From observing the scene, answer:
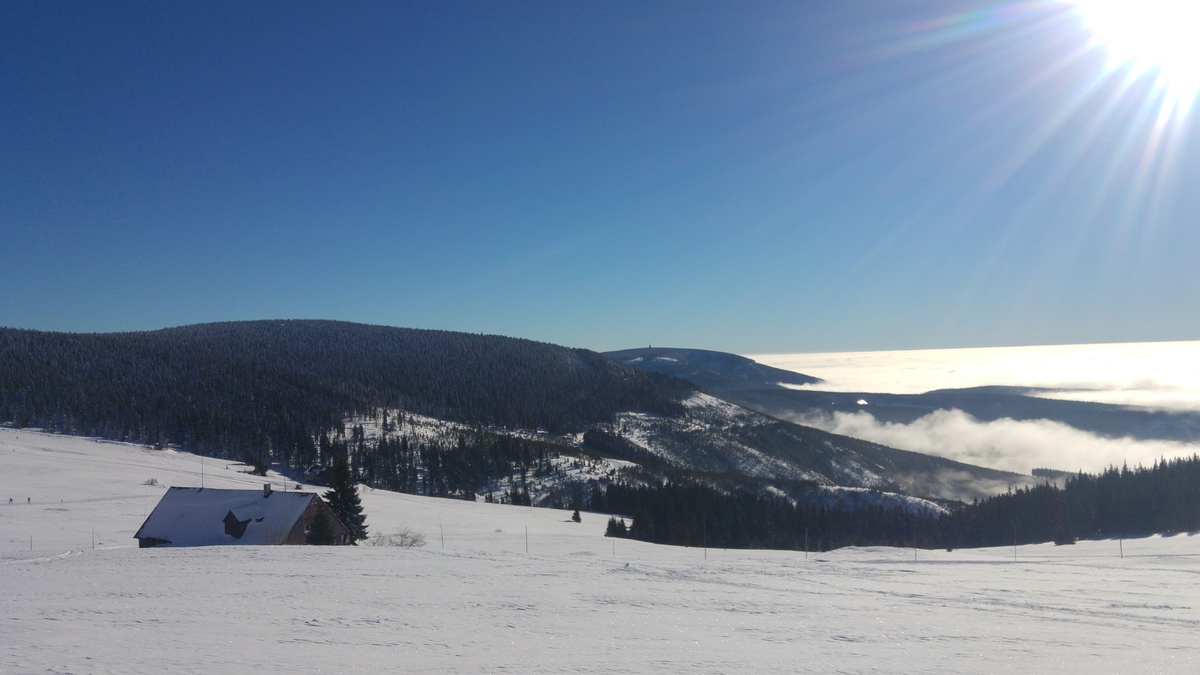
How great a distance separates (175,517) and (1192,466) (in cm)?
9997

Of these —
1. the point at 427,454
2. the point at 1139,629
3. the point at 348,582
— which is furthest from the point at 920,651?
the point at 427,454

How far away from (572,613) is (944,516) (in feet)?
461

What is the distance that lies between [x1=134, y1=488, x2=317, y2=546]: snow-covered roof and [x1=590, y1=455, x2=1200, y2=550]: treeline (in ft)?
142

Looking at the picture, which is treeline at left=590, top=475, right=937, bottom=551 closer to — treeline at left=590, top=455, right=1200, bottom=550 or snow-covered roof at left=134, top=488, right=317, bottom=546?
treeline at left=590, top=455, right=1200, bottom=550

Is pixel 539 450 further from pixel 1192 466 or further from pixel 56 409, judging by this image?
pixel 1192 466

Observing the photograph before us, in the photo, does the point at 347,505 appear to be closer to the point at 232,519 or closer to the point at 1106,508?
the point at 232,519

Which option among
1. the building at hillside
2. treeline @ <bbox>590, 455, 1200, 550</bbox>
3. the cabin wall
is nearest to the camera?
the building at hillside

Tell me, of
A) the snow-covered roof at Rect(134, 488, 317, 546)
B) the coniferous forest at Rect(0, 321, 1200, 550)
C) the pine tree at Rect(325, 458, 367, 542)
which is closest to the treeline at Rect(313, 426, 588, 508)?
the coniferous forest at Rect(0, 321, 1200, 550)

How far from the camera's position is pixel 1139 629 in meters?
17.1

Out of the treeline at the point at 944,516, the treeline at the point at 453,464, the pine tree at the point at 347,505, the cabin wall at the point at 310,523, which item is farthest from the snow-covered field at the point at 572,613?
the treeline at the point at 453,464

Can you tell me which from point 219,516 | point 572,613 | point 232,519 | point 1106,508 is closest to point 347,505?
point 232,519

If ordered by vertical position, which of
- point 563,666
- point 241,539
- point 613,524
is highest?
point 563,666

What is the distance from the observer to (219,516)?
4303 cm

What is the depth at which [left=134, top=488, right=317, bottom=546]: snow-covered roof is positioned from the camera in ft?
138
